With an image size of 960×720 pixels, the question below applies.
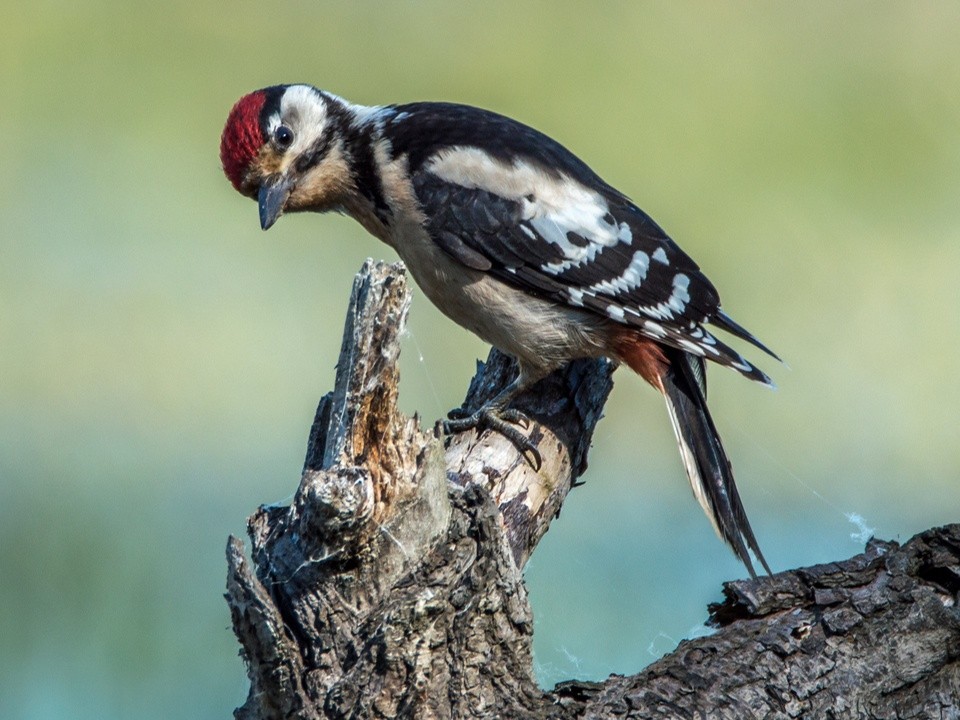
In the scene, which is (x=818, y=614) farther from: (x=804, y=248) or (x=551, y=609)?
(x=804, y=248)

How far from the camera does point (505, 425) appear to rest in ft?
10.5

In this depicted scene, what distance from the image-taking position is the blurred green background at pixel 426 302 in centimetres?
372

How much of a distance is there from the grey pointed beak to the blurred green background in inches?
17.0

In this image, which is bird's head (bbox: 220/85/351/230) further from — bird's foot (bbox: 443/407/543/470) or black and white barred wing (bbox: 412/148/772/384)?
bird's foot (bbox: 443/407/543/470)

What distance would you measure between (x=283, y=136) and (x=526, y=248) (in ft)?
2.49

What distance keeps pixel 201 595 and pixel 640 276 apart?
1.64m

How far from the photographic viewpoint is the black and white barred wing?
11.2ft

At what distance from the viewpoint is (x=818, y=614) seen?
2.58 metres

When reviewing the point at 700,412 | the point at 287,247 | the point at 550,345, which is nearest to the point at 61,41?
the point at 287,247

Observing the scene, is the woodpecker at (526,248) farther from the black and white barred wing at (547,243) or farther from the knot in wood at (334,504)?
the knot in wood at (334,504)

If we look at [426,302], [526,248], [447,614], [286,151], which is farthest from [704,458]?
[426,302]

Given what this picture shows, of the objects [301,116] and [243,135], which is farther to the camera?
[301,116]

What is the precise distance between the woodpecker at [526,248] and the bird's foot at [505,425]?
0.01 m

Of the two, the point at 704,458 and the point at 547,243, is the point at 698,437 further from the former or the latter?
the point at 547,243
